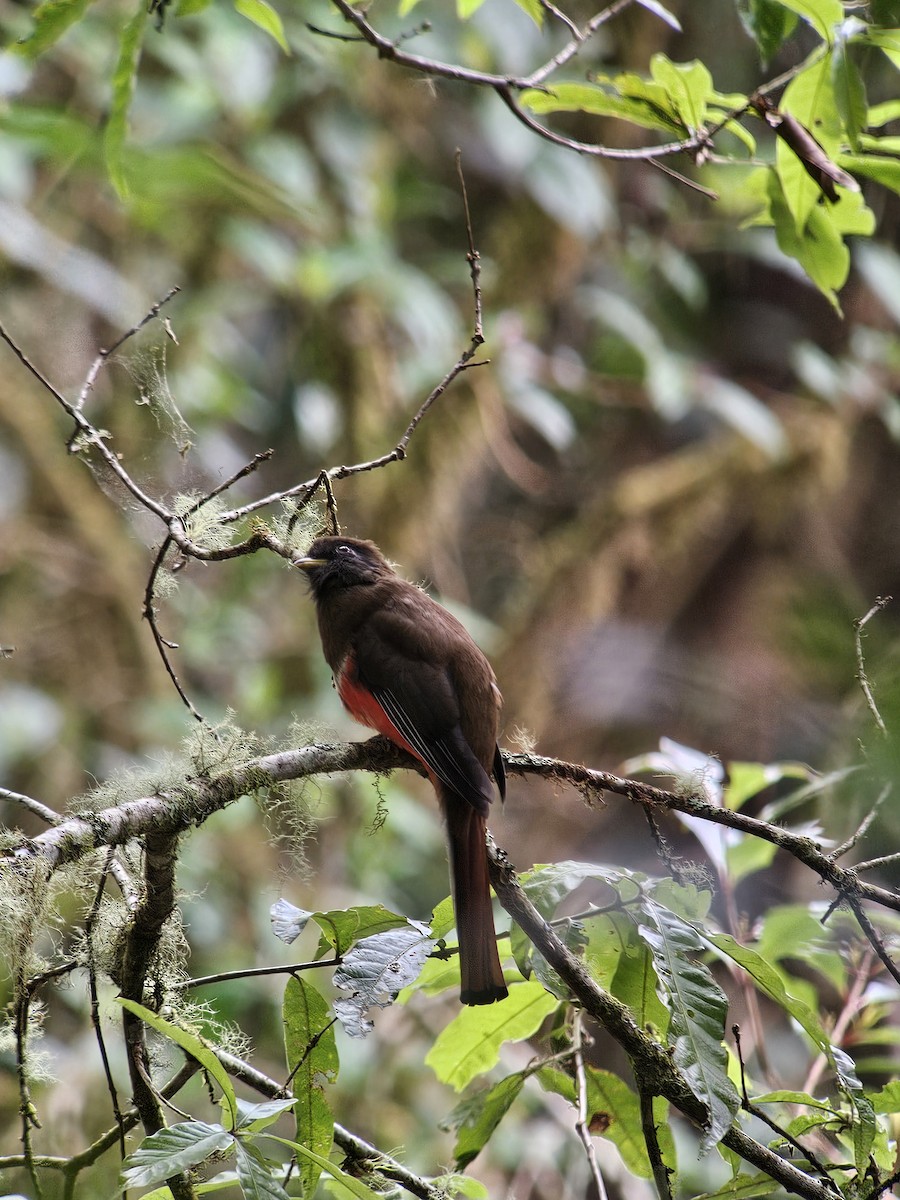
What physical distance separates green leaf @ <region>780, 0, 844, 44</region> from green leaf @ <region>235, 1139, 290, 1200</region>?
1.72m

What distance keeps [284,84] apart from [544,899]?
158 inches

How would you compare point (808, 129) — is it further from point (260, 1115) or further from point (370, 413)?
point (370, 413)

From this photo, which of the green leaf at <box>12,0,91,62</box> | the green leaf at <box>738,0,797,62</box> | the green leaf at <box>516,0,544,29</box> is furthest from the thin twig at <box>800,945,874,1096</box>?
the green leaf at <box>12,0,91,62</box>

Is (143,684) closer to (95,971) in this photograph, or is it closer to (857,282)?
(95,971)

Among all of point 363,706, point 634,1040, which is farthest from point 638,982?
point 363,706

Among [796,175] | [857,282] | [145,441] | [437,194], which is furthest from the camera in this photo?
[857,282]

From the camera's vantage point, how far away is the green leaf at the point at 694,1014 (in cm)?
151

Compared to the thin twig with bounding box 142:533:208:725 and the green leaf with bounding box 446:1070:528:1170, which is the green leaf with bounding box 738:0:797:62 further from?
the green leaf with bounding box 446:1070:528:1170

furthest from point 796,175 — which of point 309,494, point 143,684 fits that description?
point 143,684

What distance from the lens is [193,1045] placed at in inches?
54.6

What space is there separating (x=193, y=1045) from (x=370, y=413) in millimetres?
3881

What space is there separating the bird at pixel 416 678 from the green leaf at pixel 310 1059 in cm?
46

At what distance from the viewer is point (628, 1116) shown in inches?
75.1

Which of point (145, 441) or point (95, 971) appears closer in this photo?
point (95, 971)
